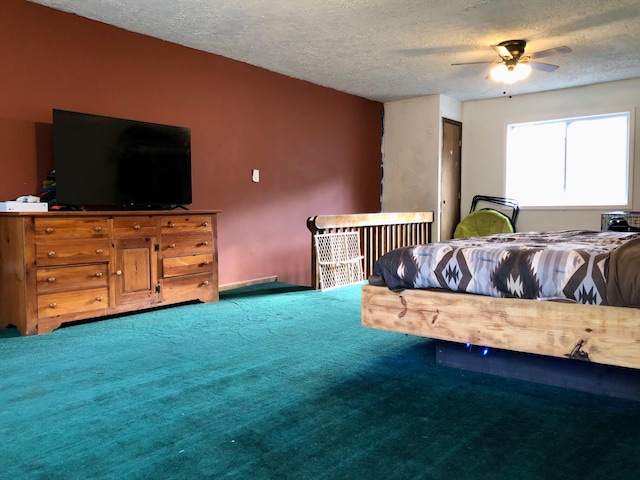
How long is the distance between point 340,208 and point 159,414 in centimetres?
485

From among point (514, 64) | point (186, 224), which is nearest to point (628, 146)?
point (514, 64)

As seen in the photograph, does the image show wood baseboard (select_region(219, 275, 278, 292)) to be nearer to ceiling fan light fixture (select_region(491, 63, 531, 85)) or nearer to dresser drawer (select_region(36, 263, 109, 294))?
dresser drawer (select_region(36, 263, 109, 294))

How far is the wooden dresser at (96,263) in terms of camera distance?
328 cm

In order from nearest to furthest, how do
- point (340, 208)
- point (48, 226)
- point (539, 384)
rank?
point (539, 384) < point (48, 226) < point (340, 208)

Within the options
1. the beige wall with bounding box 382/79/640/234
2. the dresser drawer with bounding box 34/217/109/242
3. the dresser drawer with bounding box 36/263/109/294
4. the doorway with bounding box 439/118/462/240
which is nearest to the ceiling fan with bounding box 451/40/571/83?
the beige wall with bounding box 382/79/640/234

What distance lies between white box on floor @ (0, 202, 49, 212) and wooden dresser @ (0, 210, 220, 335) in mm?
62

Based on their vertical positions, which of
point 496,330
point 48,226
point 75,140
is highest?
point 75,140

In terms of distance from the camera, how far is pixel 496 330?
2219 mm

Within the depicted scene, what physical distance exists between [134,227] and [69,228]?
0.49 meters

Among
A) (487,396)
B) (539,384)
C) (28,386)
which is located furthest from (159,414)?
(539,384)

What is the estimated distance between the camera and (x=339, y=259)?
529 cm

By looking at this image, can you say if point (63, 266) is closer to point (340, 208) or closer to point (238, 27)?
point (238, 27)

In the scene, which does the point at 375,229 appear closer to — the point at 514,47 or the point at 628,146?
the point at 514,47

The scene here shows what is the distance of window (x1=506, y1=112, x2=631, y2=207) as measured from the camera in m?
6.10
